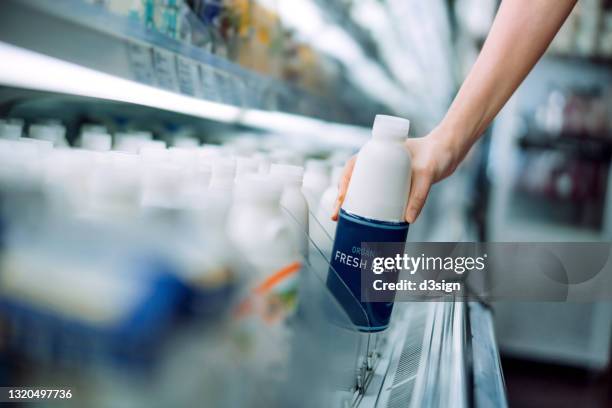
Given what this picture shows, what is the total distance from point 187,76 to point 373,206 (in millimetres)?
548

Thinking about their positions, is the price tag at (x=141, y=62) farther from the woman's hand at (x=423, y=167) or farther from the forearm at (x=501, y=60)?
the forearm at (x=501, y=60)

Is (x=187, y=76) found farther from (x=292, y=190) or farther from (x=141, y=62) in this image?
(x=292, y=190)

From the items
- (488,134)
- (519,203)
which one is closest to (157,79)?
(488,134)

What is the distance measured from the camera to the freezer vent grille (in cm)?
77

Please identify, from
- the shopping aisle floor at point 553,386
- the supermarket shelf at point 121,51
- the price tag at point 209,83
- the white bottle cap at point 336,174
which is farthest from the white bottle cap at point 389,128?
the shopping aisle floor at point 553,386

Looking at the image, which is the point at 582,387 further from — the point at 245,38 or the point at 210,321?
the point at 210,321

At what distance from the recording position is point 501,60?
0.94 meters

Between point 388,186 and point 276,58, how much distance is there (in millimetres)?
1033

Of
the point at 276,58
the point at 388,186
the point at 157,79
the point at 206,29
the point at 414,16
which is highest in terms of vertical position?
the point at 414,16

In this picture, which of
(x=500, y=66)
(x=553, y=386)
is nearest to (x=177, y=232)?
(x=500, y=66)

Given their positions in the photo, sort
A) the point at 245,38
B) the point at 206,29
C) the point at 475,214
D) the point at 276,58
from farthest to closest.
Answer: the point at 475,214 → the point at 276,58 → the point at 245,38 → the point at 206,29

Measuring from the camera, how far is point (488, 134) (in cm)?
311

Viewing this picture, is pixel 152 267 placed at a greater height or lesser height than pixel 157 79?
lesser

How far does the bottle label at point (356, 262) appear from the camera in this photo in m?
0.76
